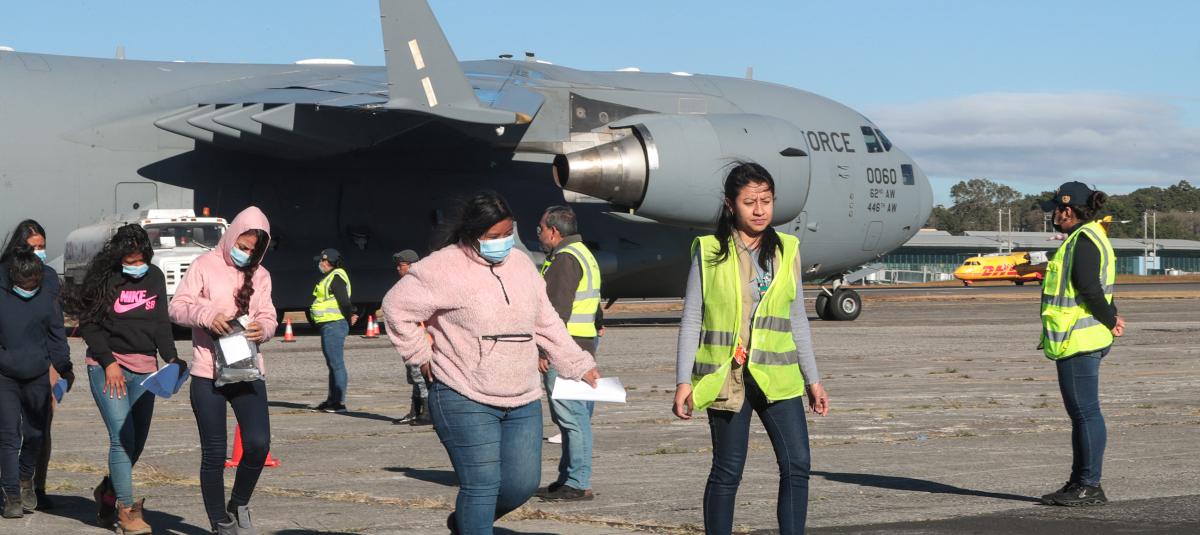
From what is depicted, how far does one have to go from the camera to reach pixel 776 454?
648 centimetres

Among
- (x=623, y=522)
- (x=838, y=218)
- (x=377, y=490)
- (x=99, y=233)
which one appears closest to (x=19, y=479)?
(x=377, y=490)

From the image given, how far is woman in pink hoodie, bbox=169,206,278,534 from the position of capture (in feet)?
24.5

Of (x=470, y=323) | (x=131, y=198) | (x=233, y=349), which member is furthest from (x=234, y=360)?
(x=131, y=198)

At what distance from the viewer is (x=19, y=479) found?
8.52 metres

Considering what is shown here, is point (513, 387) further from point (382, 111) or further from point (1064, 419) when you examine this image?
point (382, 111)

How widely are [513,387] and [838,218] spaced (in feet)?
75.0

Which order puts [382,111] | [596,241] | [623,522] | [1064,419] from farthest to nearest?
[596,241], [382,111], [1064,419], [623,522]

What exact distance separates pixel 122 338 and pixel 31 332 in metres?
0.84

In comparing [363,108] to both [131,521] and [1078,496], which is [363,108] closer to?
[131,521]

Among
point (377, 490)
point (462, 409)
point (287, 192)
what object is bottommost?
point (377, 490)

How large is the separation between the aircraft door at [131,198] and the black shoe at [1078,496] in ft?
64.1

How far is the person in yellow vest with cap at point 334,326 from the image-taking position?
46.6 feet

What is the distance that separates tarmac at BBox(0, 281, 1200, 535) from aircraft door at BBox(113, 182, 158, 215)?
5601 mm

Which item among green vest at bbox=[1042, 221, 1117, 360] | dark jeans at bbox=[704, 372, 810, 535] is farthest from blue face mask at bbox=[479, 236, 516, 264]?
green vest at bbox=[1042, 221, 1117, 360]
